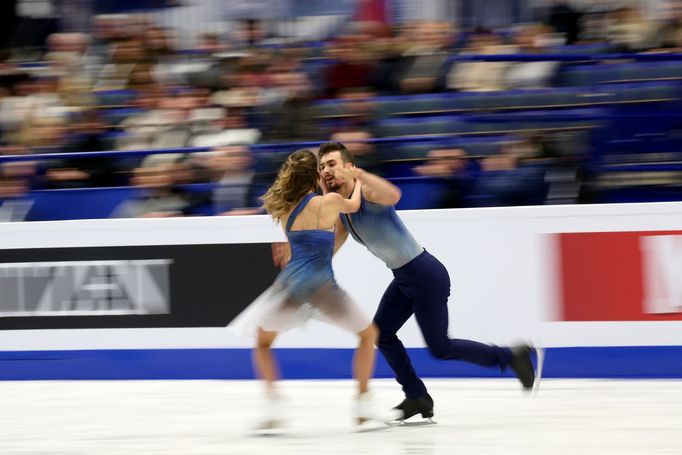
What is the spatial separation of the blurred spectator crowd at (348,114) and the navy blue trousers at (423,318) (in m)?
2.31

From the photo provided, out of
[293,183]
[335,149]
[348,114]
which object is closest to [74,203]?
[348,114]

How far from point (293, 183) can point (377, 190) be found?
1.55 feet

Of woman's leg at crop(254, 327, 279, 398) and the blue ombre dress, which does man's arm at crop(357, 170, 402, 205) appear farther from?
woman's leg at crop(254, 327, 279, 398)

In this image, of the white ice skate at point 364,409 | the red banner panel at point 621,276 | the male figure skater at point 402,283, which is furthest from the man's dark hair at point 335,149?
the red banner panel at point 621,276

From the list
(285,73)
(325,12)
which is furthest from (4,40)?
(285,73)

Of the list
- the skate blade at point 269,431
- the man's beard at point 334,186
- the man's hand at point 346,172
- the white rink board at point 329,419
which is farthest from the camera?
the skate blade at point 269,431

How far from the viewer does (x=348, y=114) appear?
32.3 feet

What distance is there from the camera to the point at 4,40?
547 inches

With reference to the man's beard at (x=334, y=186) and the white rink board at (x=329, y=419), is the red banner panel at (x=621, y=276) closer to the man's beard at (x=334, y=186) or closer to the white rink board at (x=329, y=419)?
the white rink board at (x=329, y=419)

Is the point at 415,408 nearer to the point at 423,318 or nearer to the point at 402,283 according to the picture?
the point at 423,318

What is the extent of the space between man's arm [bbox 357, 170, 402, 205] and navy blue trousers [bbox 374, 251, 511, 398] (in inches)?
16.8

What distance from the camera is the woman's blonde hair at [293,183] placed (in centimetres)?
Result: 613

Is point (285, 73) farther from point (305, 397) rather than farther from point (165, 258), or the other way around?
point (305, 397)

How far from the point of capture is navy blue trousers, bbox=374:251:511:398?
6.25 m
